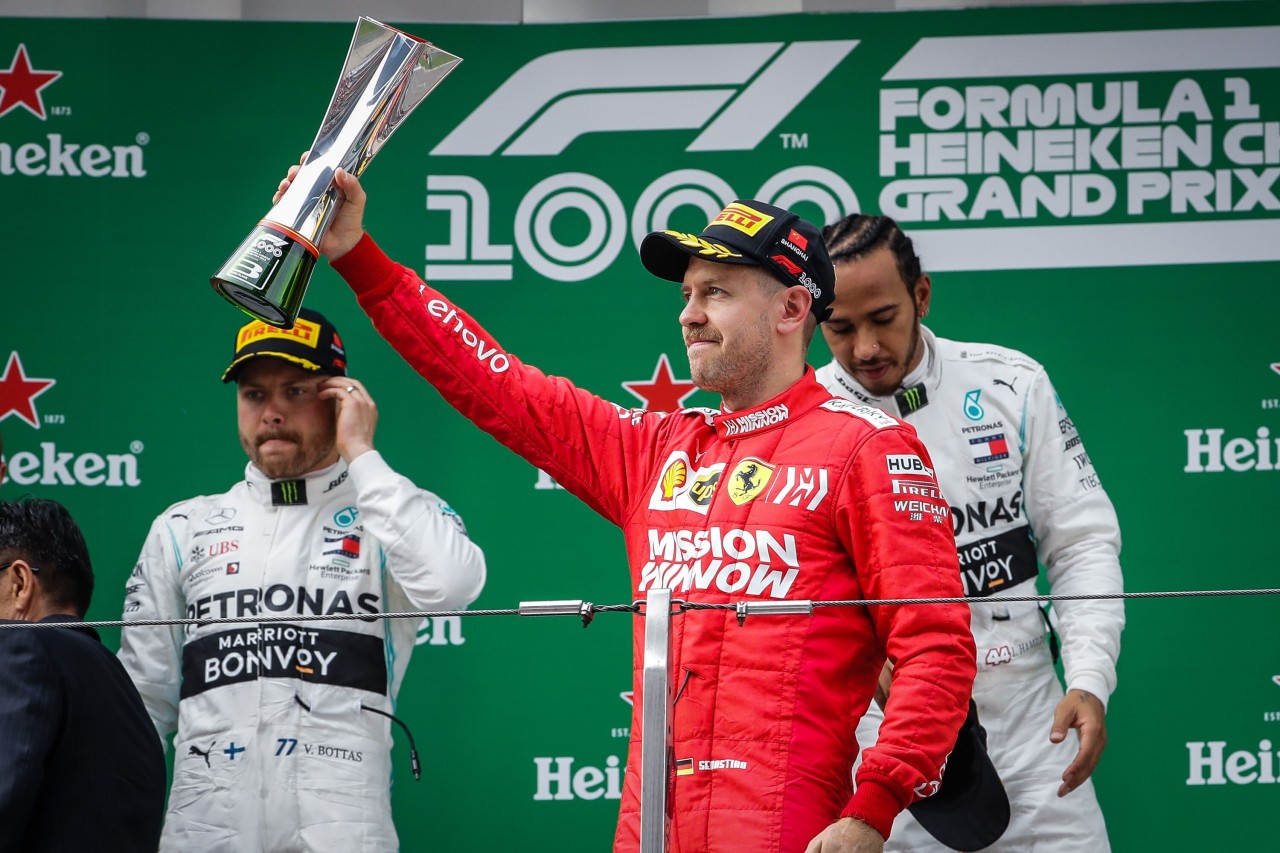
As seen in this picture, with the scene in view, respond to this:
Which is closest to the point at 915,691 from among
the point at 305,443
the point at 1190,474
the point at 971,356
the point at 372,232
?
the point at 971,356

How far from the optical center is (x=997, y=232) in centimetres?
332

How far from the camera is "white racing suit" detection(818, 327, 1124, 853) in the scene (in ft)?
8.55

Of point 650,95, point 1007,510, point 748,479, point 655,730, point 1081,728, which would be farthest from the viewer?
point 650,95

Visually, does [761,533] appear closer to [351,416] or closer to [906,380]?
[906,380]

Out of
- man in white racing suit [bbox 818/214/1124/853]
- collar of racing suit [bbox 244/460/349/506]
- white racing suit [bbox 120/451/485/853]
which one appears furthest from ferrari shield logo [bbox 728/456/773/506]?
collar of racing suit [bbox 244/460/349/506]

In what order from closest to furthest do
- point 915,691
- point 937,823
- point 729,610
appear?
point 915,691
point 729,610
point 937,823

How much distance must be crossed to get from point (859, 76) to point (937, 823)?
1706 mm

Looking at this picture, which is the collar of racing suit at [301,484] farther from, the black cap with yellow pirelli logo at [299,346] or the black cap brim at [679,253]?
the black cap brim at [679,253]

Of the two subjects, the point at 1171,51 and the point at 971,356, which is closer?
the point at 971,356

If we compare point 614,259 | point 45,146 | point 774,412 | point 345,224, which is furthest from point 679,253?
point 45,146

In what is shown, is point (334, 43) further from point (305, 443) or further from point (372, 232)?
point (305, 443)

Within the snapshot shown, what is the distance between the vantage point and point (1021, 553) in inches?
107

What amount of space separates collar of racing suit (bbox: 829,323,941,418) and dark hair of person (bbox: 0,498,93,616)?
4.09 feet

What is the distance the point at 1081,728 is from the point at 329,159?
55.4 inches
